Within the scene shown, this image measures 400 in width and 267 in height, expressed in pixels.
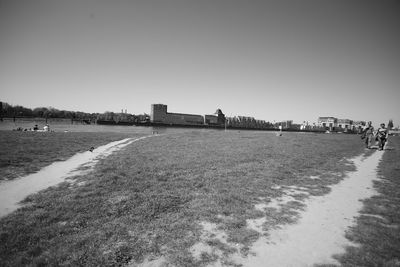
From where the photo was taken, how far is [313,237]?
5660 millimetres

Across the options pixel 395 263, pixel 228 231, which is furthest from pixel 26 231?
pixel 395 263

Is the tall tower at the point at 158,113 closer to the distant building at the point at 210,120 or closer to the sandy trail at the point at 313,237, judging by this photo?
the distant building at the point at 210,120

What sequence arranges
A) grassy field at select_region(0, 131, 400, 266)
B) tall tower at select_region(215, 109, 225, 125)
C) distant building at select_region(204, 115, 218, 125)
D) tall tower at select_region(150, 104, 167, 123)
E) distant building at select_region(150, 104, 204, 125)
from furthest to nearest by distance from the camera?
distant building at select_region(204, 115, 218, 125)
tall tower at select_region(215, 109, 225, 125)
distant building at select_region(150, 104, 204, 125)
tall tower at select_region(150, 104, 167, 123)
grassy field at select_region(0, 131, 400, 266)

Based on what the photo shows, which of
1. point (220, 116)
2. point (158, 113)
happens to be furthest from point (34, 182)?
point (220, 116)

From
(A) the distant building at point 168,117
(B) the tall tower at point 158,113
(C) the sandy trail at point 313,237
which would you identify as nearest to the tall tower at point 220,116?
(A) the distant building at point 168,117

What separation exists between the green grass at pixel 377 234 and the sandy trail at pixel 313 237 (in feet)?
0.77

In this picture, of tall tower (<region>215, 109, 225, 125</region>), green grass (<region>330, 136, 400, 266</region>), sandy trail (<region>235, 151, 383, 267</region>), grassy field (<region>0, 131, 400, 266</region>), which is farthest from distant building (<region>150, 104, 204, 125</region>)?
green grass (<region>330, 136, 400, 266</region>)

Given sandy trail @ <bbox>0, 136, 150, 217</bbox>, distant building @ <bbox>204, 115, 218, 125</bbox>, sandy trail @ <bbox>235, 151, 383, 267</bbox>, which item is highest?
→ distant building @ <bbox>204, 115, 218, 125</bbox>

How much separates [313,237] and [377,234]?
174 cm

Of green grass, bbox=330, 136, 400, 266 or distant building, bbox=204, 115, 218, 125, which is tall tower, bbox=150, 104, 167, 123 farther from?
green grass, bbox=330, 136, 400, 266

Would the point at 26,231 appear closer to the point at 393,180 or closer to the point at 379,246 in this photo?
the point at 379,246

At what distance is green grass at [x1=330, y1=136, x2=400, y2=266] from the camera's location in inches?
185

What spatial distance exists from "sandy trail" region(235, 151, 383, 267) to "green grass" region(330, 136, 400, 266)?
0.24 m

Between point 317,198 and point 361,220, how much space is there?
6.33ft
